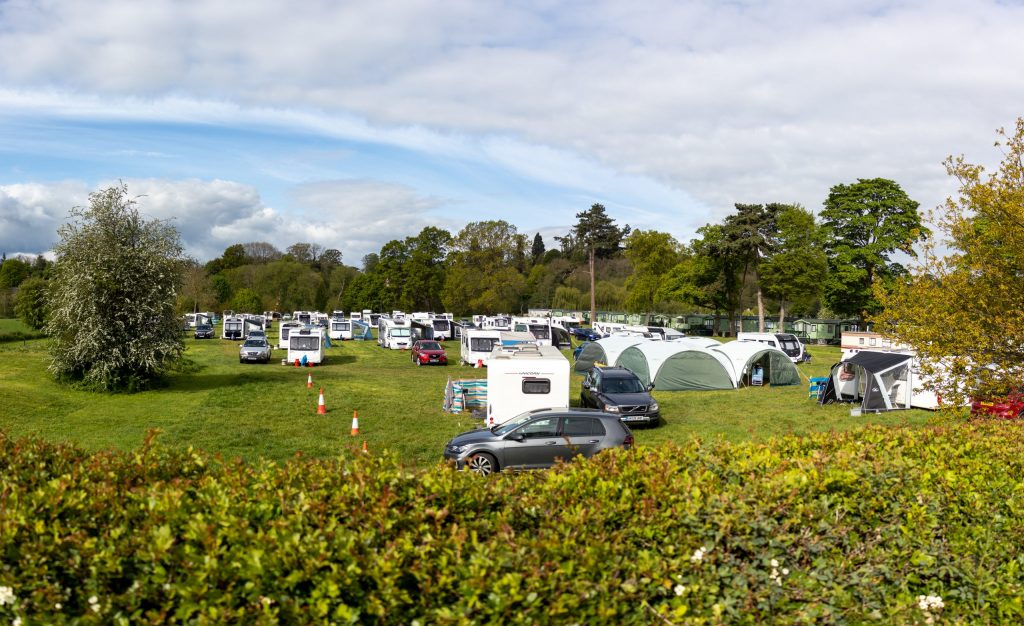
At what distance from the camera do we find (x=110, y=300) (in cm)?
2325

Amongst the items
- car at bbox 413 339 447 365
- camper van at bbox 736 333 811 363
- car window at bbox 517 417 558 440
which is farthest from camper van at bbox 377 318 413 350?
car window at bbox 517 417 558 440

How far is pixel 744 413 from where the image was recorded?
827 inches

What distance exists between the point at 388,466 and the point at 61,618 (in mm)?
2011

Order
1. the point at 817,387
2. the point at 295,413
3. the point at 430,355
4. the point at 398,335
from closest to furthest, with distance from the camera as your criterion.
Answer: the point at 295,413 < the point at 817,387 < the point at 430,355 < the point at 398,335

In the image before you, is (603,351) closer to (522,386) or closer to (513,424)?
(522,386)

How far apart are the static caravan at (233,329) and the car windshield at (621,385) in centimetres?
4134

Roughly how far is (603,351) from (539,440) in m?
18.5

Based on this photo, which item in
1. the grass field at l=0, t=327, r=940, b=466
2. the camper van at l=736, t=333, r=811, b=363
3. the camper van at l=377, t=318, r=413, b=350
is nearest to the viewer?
the grass field at l=0, t=327, r=940, b=466

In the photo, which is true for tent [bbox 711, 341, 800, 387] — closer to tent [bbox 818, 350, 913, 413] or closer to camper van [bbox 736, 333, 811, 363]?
tent [bbox 818, 350, 913, 413]

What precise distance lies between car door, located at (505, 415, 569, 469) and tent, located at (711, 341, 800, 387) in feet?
49.4

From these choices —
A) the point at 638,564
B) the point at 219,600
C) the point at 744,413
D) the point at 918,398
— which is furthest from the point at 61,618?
the point at 918,398

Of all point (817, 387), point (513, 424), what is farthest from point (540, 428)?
point (817, 387)

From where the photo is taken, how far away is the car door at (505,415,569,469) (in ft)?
42.7

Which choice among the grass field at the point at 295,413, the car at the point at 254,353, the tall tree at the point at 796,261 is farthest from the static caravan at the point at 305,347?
the tall tree at the point at 796,261
